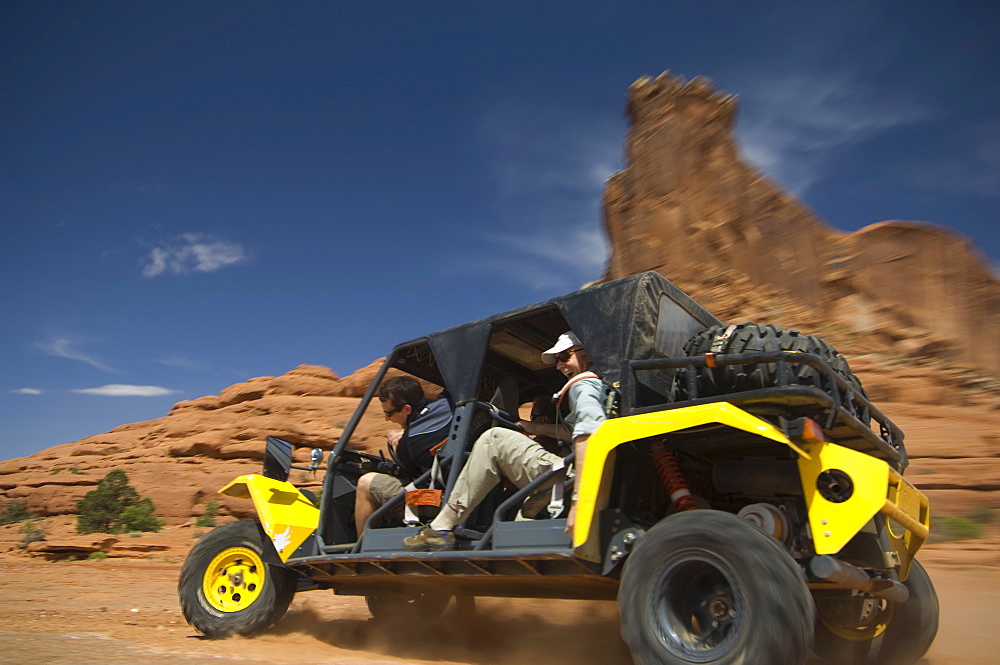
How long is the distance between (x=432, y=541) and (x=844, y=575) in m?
2.09

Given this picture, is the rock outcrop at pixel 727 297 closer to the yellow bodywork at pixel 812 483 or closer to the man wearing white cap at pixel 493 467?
the yellow bodywork at pixel 812 483

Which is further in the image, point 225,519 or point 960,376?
point 225,519

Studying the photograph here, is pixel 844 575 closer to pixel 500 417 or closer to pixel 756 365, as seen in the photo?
Answer: pixel 756 365

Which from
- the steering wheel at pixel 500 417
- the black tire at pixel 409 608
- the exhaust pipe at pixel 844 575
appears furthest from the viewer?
the black tire at pixel 409 608

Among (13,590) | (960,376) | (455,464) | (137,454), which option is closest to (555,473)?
(455,464)

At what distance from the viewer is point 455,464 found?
413 centimetres

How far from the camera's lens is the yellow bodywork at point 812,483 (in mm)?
2898

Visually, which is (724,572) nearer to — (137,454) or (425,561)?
(425,561)

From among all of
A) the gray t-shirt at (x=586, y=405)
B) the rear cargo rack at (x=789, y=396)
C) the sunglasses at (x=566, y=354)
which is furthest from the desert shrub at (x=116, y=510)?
the rear cargo rack at (x=789, y=396)

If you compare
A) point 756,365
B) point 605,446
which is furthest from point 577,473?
point 756,365

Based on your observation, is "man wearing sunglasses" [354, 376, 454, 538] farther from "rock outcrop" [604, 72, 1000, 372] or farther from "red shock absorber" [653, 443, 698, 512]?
"rock outcrop" [604, 72, 1000, 372]

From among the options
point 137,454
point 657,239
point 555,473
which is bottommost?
point 555,473

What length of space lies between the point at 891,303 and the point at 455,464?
21947 mm

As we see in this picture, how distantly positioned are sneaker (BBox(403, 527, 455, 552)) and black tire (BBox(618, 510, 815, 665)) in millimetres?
1193
